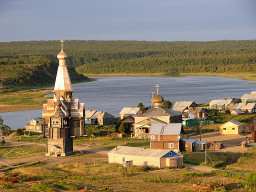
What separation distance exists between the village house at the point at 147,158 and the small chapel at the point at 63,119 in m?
4.49

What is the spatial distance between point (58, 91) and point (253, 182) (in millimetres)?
16288

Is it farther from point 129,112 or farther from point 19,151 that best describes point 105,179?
point 129,112

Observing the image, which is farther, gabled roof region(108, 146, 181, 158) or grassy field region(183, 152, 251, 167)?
grassy field region(183, 152, 251, 167)

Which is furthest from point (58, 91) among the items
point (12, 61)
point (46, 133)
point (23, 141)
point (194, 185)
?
point (12, 61)

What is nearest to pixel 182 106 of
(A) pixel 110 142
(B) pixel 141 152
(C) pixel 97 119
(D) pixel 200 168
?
(C) pixel 97 119

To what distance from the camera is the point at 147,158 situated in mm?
35625

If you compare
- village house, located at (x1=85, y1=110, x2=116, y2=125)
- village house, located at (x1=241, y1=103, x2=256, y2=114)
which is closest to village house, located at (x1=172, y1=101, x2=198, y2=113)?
village house, located at (x1=241, y1=103, x2=256, y2=114)

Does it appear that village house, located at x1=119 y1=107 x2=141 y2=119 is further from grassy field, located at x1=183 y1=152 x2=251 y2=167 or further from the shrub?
the shrub

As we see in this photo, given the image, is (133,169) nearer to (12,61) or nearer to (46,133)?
(46,133)

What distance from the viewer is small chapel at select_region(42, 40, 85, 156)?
39.8m

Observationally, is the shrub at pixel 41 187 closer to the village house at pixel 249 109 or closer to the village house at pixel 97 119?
the village house at pixel 97 119

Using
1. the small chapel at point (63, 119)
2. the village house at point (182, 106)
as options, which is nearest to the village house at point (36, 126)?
the small chapel at point (63, 119)

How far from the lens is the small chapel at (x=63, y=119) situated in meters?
39.8

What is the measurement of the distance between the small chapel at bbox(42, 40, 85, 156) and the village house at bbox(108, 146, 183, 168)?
4.49 metres
